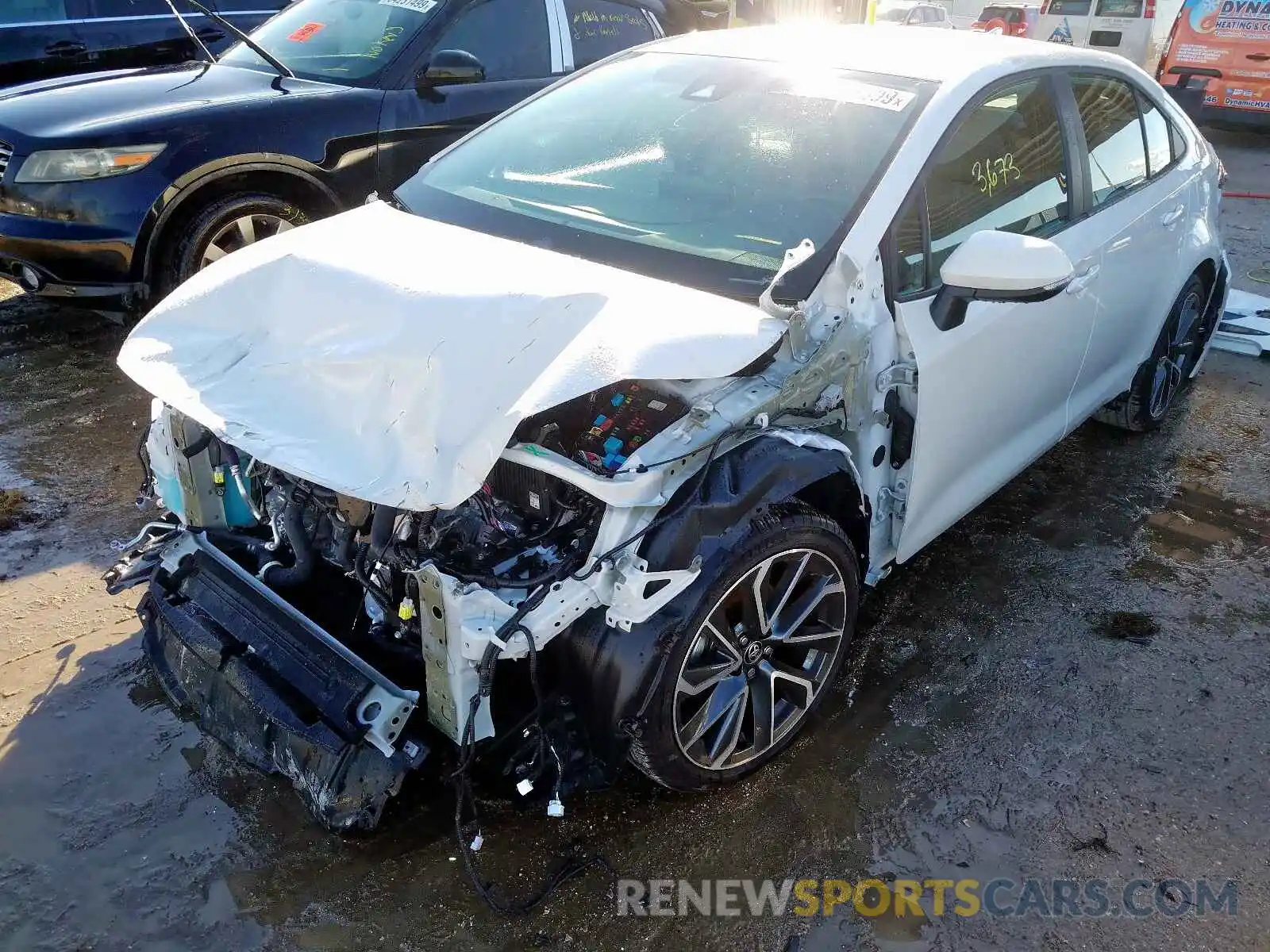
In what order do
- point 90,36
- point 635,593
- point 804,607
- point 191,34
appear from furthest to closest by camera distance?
1. point 90,36
2. point 191,34
3. point 804,607
4. point 635,593

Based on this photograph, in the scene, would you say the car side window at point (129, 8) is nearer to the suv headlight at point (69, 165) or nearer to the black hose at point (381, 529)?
the suv headlight at point (69, 165)

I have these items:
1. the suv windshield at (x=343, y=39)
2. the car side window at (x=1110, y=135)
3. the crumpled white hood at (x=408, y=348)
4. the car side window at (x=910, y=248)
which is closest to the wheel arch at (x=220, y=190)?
the suv windshield at (x=343, y=39)

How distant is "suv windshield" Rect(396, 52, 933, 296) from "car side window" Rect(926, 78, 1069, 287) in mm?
212

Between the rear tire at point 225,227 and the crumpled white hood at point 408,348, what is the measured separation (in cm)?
206

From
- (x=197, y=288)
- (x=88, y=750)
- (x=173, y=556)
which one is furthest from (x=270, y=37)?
(x=88, y=750)

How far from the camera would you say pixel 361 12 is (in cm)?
516

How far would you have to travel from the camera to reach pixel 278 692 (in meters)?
→ 2.27

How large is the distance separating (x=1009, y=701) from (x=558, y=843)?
1.47 meters

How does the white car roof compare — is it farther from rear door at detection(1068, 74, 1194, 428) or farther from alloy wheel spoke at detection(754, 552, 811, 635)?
→ alloy wheel spoke at detection(754, 552, 811, 635)

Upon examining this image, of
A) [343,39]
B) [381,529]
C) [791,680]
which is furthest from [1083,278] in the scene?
[343,39]

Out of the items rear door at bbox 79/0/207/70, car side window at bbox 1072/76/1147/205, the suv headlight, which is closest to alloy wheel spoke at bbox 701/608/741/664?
car side window at bbox 1072/76/1147/205

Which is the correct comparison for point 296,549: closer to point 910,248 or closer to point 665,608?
point 665,608

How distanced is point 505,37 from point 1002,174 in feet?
10.7

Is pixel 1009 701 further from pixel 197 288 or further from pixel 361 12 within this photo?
pixel 361 12
